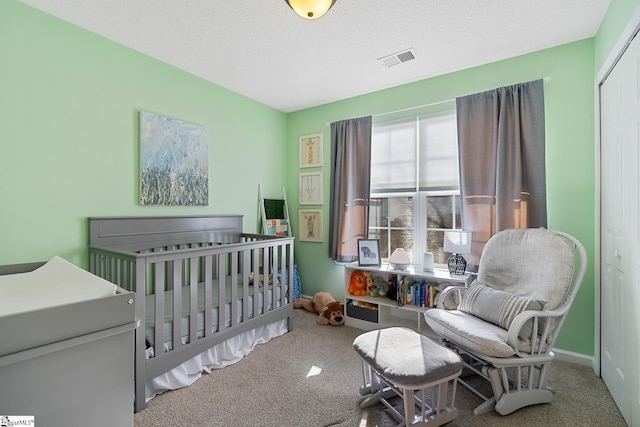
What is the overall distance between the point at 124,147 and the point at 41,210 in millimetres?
708

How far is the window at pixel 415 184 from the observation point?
2.85 meters

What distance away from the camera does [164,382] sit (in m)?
1.88

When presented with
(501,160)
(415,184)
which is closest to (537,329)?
(501,160)

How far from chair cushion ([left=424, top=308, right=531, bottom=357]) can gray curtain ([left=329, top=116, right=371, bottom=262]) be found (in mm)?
1359

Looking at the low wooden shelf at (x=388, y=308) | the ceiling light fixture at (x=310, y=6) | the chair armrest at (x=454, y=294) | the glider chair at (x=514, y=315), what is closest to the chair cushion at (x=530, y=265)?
the glider chair at (x=514, y=315)

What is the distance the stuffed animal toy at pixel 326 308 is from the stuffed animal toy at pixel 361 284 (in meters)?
0.24

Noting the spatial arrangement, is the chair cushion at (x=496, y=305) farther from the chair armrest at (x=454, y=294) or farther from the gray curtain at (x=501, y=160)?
the gray curtain at (x=501, y=160)

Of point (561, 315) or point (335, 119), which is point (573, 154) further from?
point (335, 119)

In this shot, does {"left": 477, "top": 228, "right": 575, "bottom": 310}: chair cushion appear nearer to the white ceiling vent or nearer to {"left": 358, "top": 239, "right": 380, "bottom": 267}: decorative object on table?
{"left": 358, "top": 239, "right": 380, "bottom": 267}: decorative object on table

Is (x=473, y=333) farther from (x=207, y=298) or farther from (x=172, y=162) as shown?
(x=172, y=162)

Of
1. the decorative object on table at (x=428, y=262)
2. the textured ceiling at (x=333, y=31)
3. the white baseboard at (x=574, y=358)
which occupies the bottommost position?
the white baseboard at (x=574, y=358)

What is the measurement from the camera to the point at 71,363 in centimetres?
90

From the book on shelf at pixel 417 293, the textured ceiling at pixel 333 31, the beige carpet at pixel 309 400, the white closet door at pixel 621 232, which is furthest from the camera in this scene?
the book on shelf at pixel 417 293

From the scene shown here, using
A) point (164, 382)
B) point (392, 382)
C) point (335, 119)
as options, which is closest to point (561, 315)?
point (392, 382)
